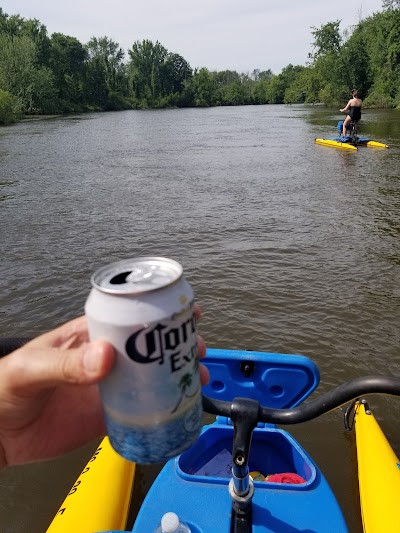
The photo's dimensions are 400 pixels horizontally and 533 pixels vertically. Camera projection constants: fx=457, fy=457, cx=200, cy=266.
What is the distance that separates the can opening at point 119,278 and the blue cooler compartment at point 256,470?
1.26m

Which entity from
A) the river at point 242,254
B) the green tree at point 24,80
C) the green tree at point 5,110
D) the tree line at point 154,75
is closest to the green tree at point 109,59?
the tree line at point 154,75

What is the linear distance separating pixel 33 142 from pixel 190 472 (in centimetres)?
2843

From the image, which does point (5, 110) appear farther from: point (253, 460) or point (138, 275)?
point (138, 275)

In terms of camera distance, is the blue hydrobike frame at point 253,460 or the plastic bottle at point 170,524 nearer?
the blue hydrobike frame at point 253,460

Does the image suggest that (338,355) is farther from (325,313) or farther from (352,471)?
(352,471)

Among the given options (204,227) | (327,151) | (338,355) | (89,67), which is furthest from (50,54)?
(338,355)

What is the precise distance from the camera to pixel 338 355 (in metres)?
6.12

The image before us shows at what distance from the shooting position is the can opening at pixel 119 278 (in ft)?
4.42

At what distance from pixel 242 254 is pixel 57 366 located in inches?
316

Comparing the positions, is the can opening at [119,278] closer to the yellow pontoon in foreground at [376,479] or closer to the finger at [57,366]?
the finger at [57,366]

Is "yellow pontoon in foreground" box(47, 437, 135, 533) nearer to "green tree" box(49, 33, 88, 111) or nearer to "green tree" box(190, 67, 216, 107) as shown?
"green tree" box(49, 33, 88, 111)

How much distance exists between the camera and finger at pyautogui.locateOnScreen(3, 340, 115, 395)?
4.10 feet

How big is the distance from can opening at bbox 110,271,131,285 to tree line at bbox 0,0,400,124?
163 feet

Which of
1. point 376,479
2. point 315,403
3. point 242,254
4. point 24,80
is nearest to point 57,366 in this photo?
point 315,403
